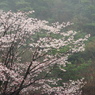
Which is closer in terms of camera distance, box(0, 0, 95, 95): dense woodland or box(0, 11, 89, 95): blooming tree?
box(0, 11, 89, 95): blooming tree

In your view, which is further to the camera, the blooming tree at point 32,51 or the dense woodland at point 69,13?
the dense woodland at point 69,13

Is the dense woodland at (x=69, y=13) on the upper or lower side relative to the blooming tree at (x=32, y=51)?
upper

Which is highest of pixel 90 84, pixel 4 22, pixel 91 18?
pixel 91 18

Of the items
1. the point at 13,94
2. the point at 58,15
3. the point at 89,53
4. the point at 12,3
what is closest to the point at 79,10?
the point at 58,15

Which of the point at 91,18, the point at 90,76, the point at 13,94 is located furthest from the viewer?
the point at 91,18

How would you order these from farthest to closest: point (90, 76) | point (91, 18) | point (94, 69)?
1. point (91, 18)
2. point (94, 69)
3. point (90, 76)

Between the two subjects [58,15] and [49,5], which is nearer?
[58,15]

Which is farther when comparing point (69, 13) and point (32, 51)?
point (69, 13)

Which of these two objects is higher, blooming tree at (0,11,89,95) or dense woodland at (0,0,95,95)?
dense woodland at (0,0,95,95)

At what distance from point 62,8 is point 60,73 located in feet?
65.1

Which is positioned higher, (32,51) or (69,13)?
(69,13)

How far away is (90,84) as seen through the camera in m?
9.55

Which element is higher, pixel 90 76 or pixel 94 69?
pixel 94 69

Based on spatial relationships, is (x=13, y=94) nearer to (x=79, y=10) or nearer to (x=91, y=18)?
(x=91, y=18)
